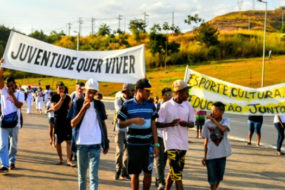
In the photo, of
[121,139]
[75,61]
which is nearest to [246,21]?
[75,61]

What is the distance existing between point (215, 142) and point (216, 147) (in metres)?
0.09

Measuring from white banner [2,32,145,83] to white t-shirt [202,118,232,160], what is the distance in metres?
2.96

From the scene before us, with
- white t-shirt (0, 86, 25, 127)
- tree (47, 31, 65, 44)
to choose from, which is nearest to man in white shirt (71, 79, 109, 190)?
white t-shirt (0, 86, 25, 127)

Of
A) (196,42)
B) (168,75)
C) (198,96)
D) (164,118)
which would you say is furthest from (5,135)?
(196,42)

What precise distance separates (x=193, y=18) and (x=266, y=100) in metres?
67.2

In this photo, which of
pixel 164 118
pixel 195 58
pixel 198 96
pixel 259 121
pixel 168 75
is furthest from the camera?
pixel 195 58

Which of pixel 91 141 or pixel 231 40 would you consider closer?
pixel 91 141

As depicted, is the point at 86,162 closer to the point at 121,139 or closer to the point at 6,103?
the point at 121,139

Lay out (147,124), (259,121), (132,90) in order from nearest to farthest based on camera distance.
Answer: (147,124) → (132,90) → (259,121)

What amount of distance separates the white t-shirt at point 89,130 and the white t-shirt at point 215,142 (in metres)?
1.73

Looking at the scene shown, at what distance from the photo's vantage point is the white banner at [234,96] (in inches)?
367

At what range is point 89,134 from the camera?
18.4 feet

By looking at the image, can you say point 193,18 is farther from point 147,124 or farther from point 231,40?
point 147,124

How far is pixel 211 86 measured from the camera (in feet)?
31.1
